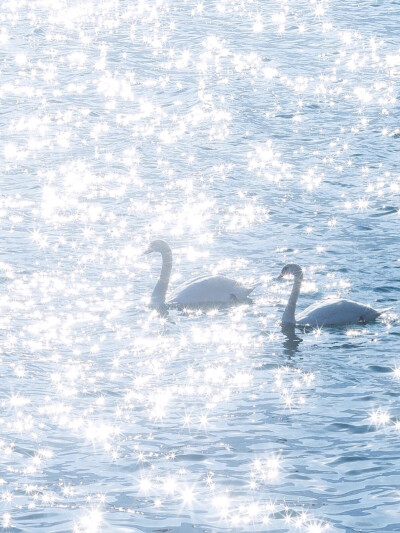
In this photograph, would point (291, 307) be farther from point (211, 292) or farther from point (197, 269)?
point (197, 269)

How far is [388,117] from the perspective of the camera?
122 feet

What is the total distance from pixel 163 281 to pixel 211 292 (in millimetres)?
1232

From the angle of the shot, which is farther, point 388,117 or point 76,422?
point 388,117

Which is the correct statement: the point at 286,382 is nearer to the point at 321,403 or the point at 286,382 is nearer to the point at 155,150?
the point at 321,403

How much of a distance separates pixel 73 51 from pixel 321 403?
3134cm

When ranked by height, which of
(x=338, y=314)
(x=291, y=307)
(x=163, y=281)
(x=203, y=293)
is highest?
(x=338, y=314)

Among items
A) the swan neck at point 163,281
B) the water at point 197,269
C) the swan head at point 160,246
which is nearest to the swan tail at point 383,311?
the water at point 197,269

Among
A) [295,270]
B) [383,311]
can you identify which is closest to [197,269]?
[295,270]

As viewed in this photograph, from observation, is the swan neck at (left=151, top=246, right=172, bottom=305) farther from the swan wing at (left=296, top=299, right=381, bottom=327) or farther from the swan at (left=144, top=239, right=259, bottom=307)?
the swan wing at (left=296, top=299, right=381, bottom=327)

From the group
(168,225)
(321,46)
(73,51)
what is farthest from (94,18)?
(168,225)

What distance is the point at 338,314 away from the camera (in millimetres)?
22094

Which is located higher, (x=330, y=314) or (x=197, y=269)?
(x=330, y=314)

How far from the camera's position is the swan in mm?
23438

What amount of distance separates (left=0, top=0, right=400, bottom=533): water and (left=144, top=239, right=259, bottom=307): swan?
33cm
